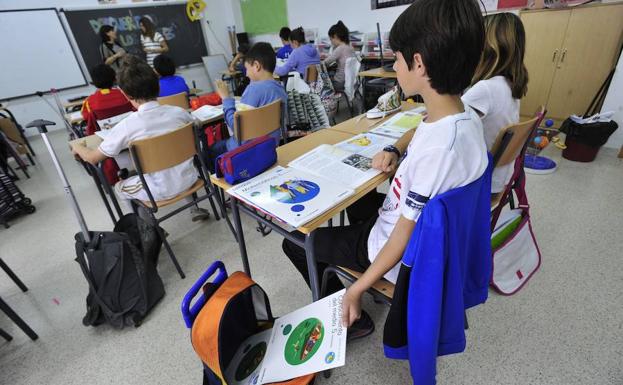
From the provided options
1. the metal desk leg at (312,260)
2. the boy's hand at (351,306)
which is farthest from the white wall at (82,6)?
the boy's hand at (351,306)

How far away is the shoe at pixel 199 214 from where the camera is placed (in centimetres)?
232

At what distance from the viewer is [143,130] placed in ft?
5.20

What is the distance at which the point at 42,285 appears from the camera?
1812 mm

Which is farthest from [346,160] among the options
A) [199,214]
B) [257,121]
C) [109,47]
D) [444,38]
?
[109,47]

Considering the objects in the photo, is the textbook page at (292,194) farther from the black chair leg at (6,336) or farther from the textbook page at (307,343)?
the black chair leg at (6,336)

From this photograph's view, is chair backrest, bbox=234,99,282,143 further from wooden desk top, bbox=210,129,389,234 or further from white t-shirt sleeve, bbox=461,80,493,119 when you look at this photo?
white t-shirt sleeve, bbox=461,80,493,119

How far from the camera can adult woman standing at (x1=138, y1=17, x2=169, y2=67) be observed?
552 cm

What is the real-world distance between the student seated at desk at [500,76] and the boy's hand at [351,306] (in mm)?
796

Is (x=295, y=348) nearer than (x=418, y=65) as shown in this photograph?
No

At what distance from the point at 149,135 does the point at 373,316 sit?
1.44 meters

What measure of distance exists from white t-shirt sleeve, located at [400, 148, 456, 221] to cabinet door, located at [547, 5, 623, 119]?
10.9ft

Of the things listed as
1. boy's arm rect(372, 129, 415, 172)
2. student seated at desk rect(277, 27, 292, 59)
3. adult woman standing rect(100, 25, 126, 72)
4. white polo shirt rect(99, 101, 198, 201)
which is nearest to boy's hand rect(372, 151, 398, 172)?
boy's arm rect(372, 129, 415, 172)

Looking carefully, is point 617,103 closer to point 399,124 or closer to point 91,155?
point 399,124

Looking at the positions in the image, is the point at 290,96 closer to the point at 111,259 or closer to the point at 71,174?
the point at 111,259
